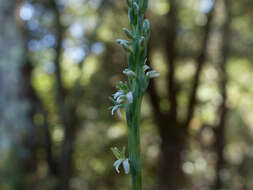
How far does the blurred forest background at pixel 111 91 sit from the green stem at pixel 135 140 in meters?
8.95

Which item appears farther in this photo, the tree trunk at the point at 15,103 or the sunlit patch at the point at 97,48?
the sunlit patch at the point at 97,48

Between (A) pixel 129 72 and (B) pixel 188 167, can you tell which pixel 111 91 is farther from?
(A) pixel 129 72

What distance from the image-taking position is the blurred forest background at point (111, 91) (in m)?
11.6

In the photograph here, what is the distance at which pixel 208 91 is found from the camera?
13594 millimetres

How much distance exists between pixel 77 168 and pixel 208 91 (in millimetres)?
6358

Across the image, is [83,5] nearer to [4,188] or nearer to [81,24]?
[81,24]

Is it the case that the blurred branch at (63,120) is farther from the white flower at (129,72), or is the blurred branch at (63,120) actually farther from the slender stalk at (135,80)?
the white flower at (129,72)

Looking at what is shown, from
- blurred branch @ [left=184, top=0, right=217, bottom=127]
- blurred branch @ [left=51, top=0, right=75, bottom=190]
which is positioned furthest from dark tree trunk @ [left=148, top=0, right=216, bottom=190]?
blurred branch @ [left=51, top=0, right=75, bottom=190]

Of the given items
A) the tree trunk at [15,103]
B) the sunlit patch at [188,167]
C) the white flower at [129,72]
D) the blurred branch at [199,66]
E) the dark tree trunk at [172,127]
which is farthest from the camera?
the sunlit patch at [188,167]

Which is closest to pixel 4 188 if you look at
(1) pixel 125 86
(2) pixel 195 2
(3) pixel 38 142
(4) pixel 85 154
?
(3) pixel 38 142

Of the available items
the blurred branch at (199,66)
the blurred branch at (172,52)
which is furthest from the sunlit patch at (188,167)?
the blurred branch at (172,52)

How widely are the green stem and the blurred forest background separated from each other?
8.95 meters

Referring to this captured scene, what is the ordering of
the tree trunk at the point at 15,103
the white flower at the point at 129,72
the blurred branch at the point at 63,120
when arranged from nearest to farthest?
1. the white flower at the point at 129,72
2. the tree trunk at the point at 15,103
3. the blurred branch at the point at 63,120

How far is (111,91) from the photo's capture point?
43.0ft
